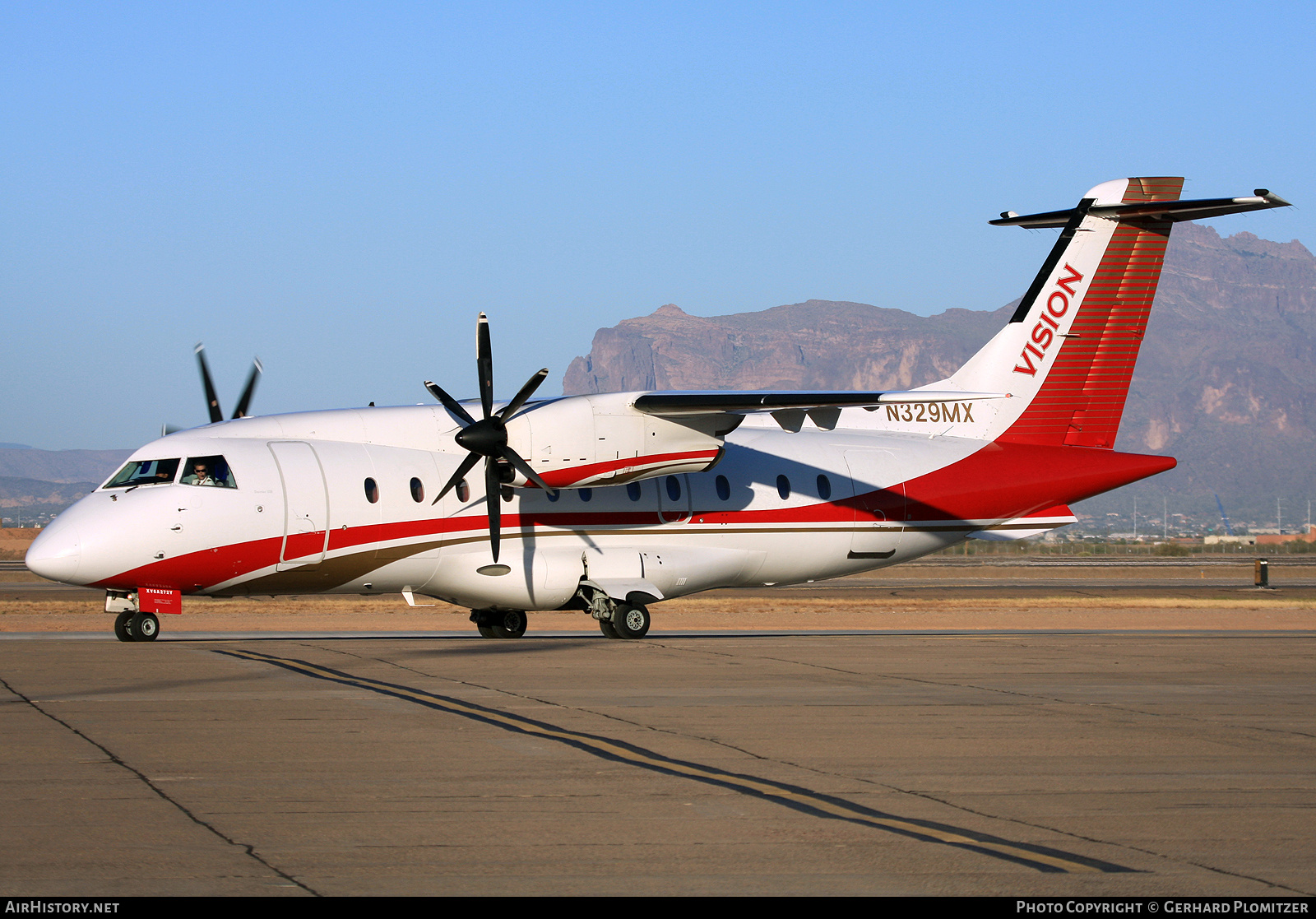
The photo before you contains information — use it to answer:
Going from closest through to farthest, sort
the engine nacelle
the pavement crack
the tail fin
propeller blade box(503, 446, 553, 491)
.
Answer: the pavement crack
propeller blade box(503, 446, 553, 491)
the engine nacelle
the tail fin

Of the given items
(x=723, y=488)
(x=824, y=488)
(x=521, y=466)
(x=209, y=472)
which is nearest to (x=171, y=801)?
(x=209, y=472)

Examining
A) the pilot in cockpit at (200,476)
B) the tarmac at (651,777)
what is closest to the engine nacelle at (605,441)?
the pilot in cockpit at (200,476)

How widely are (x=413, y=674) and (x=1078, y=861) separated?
12.1 metres

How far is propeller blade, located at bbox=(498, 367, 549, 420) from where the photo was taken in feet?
80.8

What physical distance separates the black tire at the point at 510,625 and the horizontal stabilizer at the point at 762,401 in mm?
5256

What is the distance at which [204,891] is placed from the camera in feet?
24.1

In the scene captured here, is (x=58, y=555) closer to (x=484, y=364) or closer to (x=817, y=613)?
(x=484, y=364)

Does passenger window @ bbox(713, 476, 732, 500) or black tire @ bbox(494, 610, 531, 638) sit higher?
passenger window @ bbox(713, 476, 732, 500)

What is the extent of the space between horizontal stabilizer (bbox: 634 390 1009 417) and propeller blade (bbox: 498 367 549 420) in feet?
6.22

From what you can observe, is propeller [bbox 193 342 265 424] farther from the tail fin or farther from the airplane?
the tail fin

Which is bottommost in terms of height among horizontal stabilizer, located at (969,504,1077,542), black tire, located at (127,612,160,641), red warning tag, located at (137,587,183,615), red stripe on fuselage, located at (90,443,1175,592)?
black tire, located at (127,612,160,641)

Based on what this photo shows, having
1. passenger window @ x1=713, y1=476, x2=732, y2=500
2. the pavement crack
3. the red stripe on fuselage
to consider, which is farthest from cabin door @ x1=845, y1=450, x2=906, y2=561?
the pavement crack
